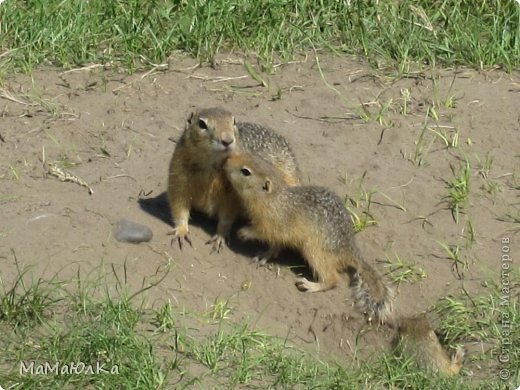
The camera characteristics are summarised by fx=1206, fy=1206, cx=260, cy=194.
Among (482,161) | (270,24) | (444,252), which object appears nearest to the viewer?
(444,252)

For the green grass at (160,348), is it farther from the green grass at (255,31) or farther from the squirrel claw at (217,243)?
the green grass at (255,31)

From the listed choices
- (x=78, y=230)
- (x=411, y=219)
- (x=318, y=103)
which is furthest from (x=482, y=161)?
(x=78, y=230)

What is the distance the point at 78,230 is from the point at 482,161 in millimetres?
2536

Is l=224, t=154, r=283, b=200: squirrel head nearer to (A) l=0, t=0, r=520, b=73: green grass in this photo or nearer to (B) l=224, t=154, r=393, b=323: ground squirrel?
(B) l=224, t=154, r=393, b=323: ground squirrel

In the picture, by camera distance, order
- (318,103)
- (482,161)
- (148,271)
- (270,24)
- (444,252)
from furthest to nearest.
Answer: (270,24), (318,103), (482,161), (444,252), (148,271)

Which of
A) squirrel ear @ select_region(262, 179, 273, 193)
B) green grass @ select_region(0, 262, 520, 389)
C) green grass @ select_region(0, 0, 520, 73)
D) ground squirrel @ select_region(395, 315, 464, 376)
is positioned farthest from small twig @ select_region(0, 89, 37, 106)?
ground squirrel @ select_region(395, 315, 464, 376)

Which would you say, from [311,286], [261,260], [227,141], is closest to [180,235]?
[261,260]

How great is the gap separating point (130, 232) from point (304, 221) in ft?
3.19

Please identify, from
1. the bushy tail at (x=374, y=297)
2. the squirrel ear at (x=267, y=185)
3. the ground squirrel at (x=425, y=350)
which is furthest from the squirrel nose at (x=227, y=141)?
the ground squirrel at (x=425, y=350)

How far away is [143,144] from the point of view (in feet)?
25.0

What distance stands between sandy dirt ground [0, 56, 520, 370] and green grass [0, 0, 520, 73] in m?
0.14

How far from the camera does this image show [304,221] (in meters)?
6.75

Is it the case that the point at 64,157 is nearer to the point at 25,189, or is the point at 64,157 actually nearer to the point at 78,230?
the point at 25,189

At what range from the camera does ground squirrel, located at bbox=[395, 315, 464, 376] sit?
6125mm
